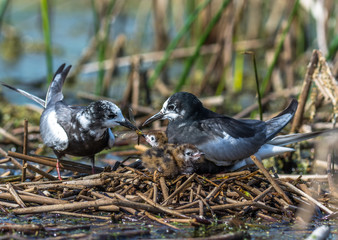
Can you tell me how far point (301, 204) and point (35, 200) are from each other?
7.28ft

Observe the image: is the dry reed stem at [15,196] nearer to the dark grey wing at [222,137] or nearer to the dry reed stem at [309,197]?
the dark grey wing at [222,137]

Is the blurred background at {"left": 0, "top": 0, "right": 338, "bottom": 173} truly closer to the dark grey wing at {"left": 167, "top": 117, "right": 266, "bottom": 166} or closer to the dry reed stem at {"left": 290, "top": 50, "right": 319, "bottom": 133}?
the dry reed stem at {"left": 290, "top": 50, "right": 319, "bottom": 133}

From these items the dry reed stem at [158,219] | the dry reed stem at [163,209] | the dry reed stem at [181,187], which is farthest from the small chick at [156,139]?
the dry reed stem at [158,219]

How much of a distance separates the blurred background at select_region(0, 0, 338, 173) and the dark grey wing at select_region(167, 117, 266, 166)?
1.10 meters

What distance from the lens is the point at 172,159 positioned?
4918 mm

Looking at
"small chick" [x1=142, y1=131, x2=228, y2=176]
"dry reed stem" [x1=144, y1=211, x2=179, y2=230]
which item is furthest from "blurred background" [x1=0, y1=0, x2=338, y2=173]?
"dry reed stem" [x1=144, y1=211, x2=179, y2=230]

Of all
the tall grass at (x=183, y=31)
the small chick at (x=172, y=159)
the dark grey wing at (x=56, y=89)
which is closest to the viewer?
the small chick at (x=172, y=159)

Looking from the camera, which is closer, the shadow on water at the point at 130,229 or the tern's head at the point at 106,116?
the shadow on water at the point at 130,229

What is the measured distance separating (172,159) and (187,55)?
5945 mm

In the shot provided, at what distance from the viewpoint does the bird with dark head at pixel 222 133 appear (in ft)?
17.1

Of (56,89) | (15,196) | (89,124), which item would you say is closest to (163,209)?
(15,196)

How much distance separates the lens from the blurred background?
307 inches

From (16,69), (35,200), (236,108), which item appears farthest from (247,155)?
(16,69)

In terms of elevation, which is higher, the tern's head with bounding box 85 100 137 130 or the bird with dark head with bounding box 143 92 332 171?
the tern's head with bounding box 85 100 137 130
